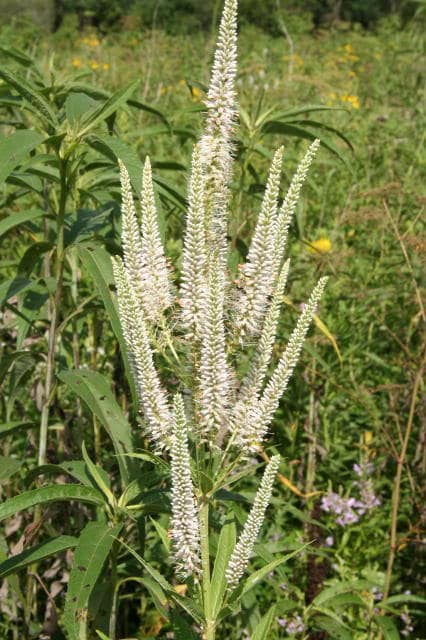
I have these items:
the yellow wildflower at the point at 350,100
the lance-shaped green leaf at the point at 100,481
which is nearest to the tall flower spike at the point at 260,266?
the lance-shaped green leaf at the point at 100,481

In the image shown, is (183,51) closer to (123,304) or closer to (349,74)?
(349,74)

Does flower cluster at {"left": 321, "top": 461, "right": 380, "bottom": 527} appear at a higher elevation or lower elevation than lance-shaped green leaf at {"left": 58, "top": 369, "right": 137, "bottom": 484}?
lower

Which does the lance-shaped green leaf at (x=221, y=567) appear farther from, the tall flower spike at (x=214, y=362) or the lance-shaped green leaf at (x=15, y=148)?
the lance-shaped green leaf at (x=15, y=148)

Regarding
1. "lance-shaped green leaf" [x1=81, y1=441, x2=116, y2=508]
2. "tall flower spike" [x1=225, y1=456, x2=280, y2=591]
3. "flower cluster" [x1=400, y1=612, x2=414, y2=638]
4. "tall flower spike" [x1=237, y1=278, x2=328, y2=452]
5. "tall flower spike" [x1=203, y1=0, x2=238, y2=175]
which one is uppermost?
"tall flower spike" [x1=203, y1=0, x2=238, y2=175]

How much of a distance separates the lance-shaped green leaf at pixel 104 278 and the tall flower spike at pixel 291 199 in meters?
0.43

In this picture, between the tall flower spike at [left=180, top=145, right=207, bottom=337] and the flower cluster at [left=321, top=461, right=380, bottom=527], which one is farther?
the flower cluster at [left=321, top=461, right=380, bottom=527]

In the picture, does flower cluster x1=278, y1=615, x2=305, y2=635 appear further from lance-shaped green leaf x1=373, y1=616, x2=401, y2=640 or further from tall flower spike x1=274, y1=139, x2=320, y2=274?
tall flower spike x1=274, y1=139, x2=320, y2=274

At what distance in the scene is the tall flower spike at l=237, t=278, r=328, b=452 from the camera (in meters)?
1.54

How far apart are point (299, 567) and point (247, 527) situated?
184 centimetres

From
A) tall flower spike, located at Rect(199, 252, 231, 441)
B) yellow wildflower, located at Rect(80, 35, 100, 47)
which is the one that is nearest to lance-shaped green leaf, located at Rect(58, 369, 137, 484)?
tall flower spike, located at Rect(199, 252, 231, 441)

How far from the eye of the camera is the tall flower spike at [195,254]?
4.76 feet

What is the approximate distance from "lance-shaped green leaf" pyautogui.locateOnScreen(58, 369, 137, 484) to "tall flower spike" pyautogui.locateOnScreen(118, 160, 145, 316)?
1.87ft

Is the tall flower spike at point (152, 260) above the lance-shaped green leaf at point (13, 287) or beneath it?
above

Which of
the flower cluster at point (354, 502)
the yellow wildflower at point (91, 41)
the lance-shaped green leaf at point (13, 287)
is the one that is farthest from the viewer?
the yellow wildflower at point (91, 41)
